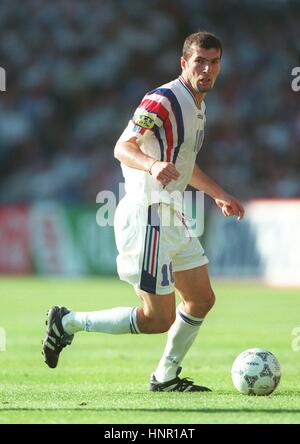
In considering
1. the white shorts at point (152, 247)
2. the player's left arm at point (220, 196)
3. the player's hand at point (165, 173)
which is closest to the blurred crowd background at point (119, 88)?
the player's left arm at point (220, 196)

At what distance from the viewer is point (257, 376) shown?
6.99 metres

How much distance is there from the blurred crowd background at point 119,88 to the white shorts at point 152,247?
13977 mm

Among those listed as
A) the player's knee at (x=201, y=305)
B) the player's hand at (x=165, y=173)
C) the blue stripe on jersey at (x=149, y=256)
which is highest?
the player's hand at (x=165, y=173)

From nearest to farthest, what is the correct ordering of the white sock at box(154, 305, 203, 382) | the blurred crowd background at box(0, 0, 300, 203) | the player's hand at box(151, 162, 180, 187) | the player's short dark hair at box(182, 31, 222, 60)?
1. the player's hand at box(151, 162, 180, 187)
2. the player's short dark hair at box(182, 31, 222, 60)
3. the white sock at box(154, 305, 203, 382)
4. the blurred crowd background at box(0, 0, 300, 203)

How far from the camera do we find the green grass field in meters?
6.09

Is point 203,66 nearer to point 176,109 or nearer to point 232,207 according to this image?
point 176,109

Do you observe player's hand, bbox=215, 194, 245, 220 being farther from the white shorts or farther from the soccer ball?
the soccer ball

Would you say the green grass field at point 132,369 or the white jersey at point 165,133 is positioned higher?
the white jersey at point 165,133

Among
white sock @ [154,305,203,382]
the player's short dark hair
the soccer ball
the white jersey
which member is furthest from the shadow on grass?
the player's short dark hair

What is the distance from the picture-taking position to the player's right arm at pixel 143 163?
6328mm

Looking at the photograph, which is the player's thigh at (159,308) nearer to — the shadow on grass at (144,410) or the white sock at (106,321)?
the white sock at (106,321)

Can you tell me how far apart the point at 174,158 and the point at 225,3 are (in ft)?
57.8

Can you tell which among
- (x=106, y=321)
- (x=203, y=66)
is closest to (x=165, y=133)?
(x=203, y=66)

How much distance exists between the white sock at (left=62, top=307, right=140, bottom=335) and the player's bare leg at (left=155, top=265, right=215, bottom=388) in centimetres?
40
